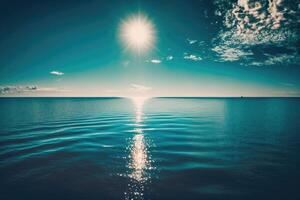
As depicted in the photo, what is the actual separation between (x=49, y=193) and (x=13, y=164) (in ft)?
17.4

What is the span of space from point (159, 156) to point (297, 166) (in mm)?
8518

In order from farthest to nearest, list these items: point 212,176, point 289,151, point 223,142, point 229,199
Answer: point 223,142 → point 289,151 → point 212,176 → point 229,199

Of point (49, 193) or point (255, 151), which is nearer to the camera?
point (49, 193)

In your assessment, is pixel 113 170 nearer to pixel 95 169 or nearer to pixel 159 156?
pixel 95 169

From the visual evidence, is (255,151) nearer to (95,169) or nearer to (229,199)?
(229,199)

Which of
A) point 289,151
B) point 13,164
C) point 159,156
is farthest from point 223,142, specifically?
point 13,164

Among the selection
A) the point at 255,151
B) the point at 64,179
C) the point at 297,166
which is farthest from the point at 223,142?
the point at 64,179

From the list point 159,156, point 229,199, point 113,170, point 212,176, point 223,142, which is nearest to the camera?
point 229,199

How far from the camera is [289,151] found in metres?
14.3

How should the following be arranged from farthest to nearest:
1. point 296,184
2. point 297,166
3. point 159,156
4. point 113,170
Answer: point 159,156 → point 297,166 → point 113,170 → point 296,184

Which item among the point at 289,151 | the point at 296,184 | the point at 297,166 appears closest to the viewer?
the point at 296,184

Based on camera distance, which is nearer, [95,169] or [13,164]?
[95,169]

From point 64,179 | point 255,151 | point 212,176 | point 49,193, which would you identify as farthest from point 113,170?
point 255,151

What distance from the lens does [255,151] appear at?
14.3m
